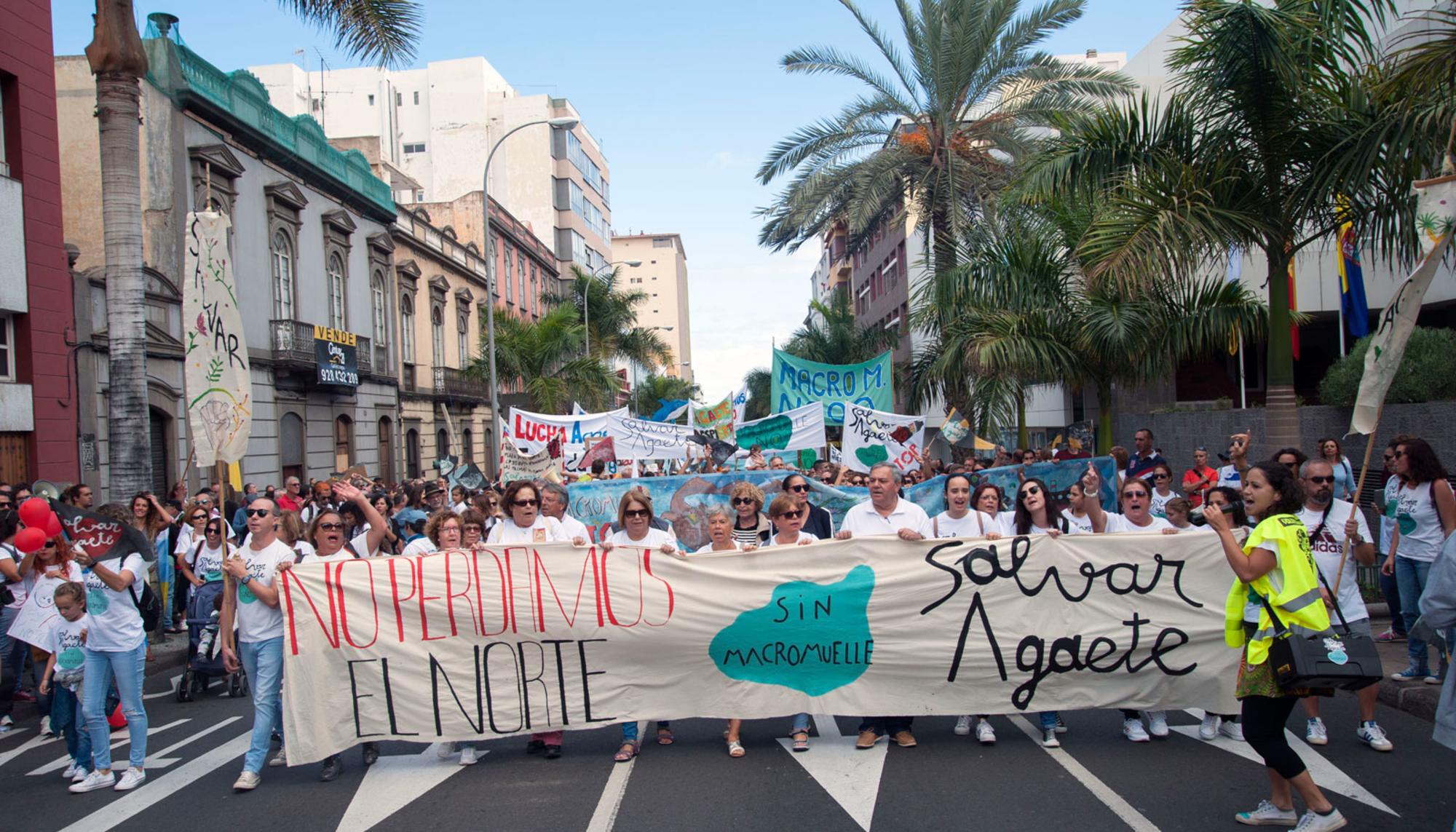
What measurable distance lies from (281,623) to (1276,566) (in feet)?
17.6

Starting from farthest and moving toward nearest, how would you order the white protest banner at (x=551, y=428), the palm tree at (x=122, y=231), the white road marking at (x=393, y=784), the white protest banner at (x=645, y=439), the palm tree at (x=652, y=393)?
1. the palm tree at (x=652, y=393)
2. the white protest banner at (x=645, y=439)
3. the white protest banner at (x=551, y=428)
4. the palm tree at (x=122, y=231)
5. the white road marking at (x=393, y=784)

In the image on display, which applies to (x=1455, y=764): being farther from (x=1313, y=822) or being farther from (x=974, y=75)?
(x=974, y=75)

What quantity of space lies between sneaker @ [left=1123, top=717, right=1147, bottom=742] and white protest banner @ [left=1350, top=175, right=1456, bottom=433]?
2.09 m

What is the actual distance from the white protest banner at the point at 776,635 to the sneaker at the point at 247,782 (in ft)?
1.67

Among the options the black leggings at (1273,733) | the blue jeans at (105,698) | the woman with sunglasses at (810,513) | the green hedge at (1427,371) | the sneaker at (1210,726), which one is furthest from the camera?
the green hedge at (1427,371)

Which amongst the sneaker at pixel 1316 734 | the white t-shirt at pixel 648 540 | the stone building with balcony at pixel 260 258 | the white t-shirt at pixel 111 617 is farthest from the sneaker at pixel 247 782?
the stone building with balcony at pixel 260 258

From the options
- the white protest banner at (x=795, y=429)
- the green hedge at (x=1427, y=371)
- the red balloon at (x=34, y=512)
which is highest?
the green hedge at (x=1427, y=371)

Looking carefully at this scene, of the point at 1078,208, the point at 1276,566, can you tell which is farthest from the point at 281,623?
the point at 1078,208

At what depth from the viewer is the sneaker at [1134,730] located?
6258mm

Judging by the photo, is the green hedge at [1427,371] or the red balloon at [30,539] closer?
the red balloon at [30,539]

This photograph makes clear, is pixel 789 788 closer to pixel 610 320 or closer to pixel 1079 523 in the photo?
pixel 1079 523

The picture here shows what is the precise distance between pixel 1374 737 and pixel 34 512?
27.0ft

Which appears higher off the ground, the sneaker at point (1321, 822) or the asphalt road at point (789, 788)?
the sneaker at point (1321, 822)

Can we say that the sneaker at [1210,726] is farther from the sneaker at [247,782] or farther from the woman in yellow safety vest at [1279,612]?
the sneaker at [247,782]
